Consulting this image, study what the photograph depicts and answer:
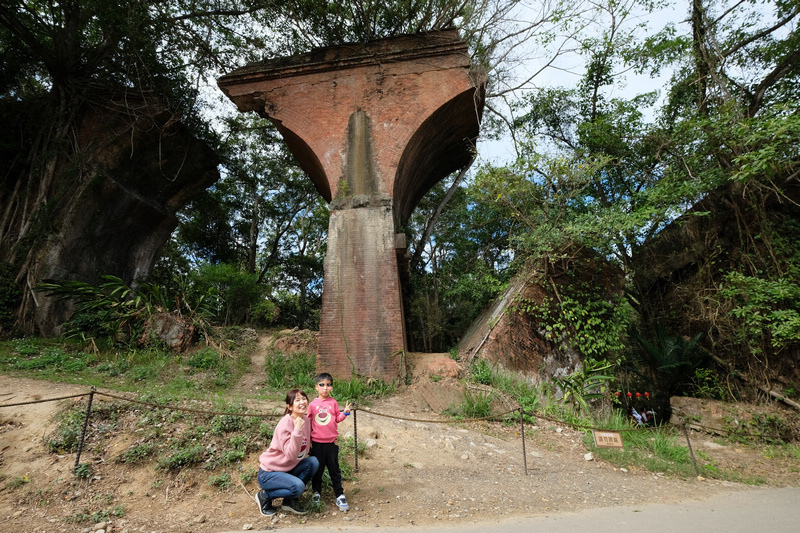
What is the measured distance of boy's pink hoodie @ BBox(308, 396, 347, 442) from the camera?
11.3 ft

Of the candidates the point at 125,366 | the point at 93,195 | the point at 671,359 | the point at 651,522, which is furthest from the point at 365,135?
the point at 671,359

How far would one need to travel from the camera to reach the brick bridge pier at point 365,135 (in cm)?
748

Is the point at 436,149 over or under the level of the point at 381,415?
over

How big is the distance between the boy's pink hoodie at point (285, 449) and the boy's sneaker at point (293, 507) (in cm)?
36

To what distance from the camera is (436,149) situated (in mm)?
10602

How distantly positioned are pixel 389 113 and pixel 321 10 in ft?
14.5

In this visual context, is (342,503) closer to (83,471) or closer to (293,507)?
(293,507)

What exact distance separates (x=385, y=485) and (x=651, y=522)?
7.61 feet

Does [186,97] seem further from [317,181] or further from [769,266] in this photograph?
[769,266]

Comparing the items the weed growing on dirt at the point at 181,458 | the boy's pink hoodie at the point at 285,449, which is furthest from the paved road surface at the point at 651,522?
the weed growing on dirt at the point at 181,458

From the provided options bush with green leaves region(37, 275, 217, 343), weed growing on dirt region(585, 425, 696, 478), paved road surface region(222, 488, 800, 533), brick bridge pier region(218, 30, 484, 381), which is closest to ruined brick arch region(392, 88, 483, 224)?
brick bridge pier region(218, 30, 484, 381)

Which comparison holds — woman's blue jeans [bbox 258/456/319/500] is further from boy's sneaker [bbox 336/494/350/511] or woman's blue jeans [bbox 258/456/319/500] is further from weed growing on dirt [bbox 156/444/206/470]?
weed growing on dirt [bbox 156/444/206/470]

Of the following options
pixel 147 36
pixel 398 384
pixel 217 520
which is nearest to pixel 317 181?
pixel 147 36

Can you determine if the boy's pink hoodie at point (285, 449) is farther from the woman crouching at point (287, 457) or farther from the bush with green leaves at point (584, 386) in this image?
the bush with green leaves at point (584, 386)
